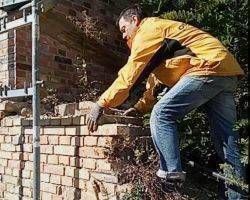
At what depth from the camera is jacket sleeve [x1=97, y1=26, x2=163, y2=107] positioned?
11.0 feet

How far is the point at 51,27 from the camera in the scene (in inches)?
211

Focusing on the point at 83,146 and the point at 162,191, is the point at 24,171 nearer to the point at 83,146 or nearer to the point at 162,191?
the point at 83,146

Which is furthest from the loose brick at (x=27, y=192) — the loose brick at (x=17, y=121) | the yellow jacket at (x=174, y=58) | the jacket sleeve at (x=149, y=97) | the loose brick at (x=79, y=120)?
the yellow jacket at (x=174, y=58)

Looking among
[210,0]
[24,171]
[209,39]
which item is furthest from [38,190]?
[210,0]

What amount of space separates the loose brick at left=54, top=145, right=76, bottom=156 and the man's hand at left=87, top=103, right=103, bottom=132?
0.40m

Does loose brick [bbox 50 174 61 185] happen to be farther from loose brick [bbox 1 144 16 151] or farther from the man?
the man

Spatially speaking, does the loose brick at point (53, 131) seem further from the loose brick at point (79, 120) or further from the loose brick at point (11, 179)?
the loose brick at point (11, 179)

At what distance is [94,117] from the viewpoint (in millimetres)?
3561

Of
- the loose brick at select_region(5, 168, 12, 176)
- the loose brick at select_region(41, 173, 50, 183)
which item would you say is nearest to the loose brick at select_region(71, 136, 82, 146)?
the loose brick at select_region(41, 173, 50, 183)

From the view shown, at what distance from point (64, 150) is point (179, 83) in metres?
1.27

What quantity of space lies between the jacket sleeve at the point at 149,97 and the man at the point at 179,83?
0.34m

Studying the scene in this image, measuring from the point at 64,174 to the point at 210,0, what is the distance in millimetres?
1874

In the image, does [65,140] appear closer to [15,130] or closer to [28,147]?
[28,147]

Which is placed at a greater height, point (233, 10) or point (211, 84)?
point (233, 10)
